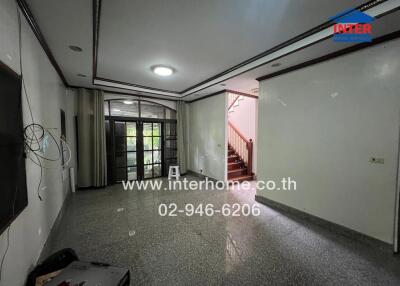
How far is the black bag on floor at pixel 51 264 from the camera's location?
1478mm

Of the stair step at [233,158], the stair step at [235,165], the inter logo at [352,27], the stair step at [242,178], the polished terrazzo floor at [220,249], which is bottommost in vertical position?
the polished terrazzo floor at [220,249]

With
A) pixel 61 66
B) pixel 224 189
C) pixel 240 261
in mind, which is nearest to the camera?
pixel 240 261

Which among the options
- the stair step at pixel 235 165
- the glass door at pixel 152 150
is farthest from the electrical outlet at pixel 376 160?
the glass door at pixel 152 150

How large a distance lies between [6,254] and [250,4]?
2.94m

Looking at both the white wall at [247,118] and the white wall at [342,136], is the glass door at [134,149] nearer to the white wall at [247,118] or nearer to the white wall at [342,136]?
the white wall at [247,118]

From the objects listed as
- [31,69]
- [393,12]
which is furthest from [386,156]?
[31,69]

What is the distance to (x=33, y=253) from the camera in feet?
5.49

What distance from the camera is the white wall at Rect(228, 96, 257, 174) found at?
548 cm

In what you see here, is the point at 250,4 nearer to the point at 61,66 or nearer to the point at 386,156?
the point at 386,156

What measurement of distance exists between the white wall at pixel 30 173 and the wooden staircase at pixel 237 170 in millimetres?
4046

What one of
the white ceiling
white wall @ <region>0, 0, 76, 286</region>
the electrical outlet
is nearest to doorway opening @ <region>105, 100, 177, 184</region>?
the white ceiling

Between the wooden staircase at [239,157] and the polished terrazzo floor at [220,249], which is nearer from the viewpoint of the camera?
the polished terrazzo floor at [220,249]

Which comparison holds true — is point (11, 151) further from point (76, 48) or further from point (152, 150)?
point (152, 150)

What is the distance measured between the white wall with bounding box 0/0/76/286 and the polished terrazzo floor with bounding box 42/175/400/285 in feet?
1.38
